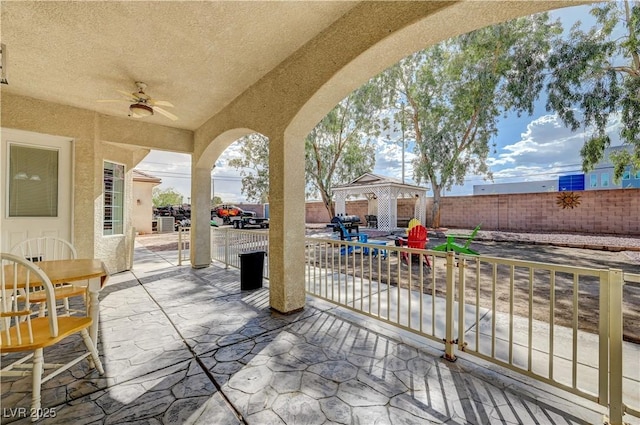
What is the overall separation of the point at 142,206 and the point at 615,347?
1730 cm

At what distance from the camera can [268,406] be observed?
1.84 meters

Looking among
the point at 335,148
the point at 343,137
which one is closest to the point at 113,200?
the point at 335,148

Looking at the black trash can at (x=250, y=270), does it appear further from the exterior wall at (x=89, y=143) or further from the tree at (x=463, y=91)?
the tree at (x=463, y=91)

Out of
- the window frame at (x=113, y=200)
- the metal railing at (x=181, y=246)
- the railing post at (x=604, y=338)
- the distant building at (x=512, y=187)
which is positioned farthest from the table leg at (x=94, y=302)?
the distant building at (x=512, y=187)

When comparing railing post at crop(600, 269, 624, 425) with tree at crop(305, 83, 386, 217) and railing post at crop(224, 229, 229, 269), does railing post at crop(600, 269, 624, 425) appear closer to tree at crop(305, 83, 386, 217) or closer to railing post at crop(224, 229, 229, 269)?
railing post at crop(224, 229, 229, 269)

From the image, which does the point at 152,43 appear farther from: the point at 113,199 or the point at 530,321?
the point at 530,321

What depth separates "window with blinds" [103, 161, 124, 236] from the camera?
5.48 m

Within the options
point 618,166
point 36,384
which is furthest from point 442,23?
point 618,166

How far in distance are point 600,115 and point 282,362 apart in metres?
11.2

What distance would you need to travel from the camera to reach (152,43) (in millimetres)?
3000

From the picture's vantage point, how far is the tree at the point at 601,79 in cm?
707

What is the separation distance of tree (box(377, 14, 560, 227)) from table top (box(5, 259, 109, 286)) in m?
12.3

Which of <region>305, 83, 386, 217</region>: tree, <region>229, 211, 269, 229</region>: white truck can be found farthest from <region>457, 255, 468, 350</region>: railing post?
<region>229, 211, 269, 229</region>: white truck

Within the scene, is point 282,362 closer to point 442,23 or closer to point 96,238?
point 442,23
